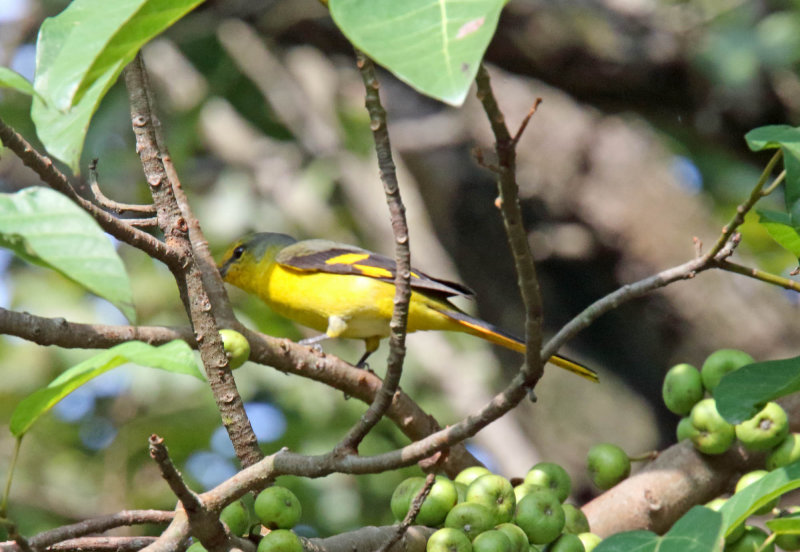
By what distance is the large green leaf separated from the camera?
1.12 metres

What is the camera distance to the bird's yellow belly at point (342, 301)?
15.7 ft

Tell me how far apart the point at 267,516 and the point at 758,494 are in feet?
2.80

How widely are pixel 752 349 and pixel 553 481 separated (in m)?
4.29

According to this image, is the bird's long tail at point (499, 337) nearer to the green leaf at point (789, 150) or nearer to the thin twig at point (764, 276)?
the thin twig at point (764, 276)

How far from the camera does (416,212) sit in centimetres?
659

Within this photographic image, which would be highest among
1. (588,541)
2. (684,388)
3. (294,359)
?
(294,359)

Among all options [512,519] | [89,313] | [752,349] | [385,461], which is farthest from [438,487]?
[752,349]

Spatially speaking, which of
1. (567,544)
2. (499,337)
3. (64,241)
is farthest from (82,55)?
(499,337)

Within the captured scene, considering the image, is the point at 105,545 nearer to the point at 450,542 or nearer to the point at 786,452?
the point at 450,542

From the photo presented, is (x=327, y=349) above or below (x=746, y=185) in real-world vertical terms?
below

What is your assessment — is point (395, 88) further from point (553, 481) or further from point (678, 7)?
point (553, 481)

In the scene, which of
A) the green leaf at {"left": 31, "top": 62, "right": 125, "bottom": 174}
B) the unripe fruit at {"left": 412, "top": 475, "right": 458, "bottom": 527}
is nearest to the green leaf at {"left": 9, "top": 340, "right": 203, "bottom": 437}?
the green leaf at {"left": 31, "top": 62, "right": 125, "bottom": 174}

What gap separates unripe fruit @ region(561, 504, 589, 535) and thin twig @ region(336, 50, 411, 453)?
0.67m

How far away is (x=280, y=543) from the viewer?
1.55 m
